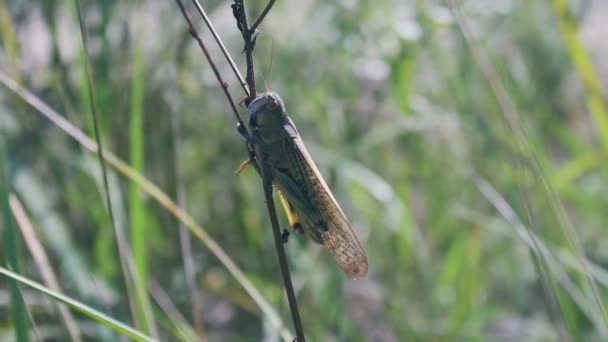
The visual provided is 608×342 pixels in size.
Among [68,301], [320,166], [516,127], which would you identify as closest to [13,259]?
[68,301]

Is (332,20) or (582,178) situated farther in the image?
(582,178)

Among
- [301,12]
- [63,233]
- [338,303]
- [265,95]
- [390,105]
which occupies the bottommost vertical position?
[338,303]

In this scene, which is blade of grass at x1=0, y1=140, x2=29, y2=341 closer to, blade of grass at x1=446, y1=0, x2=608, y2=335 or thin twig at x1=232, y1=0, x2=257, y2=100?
thin twig at x1=232, y1=0, x2=257, y2=100

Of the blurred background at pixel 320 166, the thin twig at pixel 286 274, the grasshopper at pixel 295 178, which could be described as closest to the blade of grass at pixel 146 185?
the grasshopper at pixel 295 178

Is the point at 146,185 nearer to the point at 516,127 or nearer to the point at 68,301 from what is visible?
the point at 68,301

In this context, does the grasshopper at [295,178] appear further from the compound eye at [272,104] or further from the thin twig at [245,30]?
the thin twig at [245,30]

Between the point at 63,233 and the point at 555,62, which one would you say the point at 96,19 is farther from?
the point at 555,62

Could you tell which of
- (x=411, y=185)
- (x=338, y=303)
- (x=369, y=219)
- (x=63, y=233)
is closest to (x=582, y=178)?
(x=411, y=185)

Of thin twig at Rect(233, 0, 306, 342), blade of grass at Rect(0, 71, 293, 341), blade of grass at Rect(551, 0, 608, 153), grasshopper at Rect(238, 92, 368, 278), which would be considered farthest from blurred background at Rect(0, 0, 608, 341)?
thin twig at Rect(233, 0, 306, 342)
